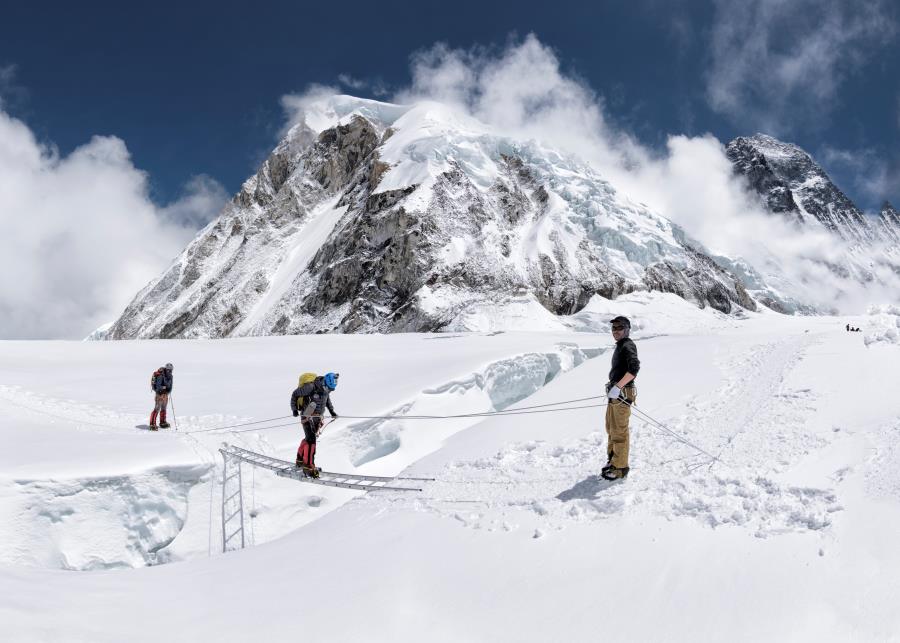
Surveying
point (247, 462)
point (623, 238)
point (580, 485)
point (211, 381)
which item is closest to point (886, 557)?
point (580, 485)

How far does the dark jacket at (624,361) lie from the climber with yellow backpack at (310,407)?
452 centimetres

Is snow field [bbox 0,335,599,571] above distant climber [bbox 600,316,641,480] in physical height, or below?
below

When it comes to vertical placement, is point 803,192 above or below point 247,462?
above

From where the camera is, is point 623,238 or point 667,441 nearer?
point 667,441

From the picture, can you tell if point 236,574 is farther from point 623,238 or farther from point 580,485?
point 623,238

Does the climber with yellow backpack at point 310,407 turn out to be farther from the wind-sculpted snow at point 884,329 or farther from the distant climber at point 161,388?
the wind-sculpted snow at point 884,329

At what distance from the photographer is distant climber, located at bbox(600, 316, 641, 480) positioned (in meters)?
5.67

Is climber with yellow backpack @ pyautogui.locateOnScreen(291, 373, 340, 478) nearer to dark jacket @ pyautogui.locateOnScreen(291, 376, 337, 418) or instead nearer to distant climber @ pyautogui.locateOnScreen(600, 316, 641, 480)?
dark jacket @ pyautogui.locateOnScreen(291, 376, 337, 418)

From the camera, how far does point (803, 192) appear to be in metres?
195

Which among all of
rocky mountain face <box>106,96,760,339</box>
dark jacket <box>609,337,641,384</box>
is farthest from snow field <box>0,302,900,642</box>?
rocky mountain face <box>106,96,760,339</box>

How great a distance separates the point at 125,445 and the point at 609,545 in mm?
8355

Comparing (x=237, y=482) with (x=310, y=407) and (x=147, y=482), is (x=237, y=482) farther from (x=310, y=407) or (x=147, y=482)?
(x=310, y=407)

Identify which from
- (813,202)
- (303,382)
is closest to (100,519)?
(303,382)

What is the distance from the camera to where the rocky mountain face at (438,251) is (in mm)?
72000
